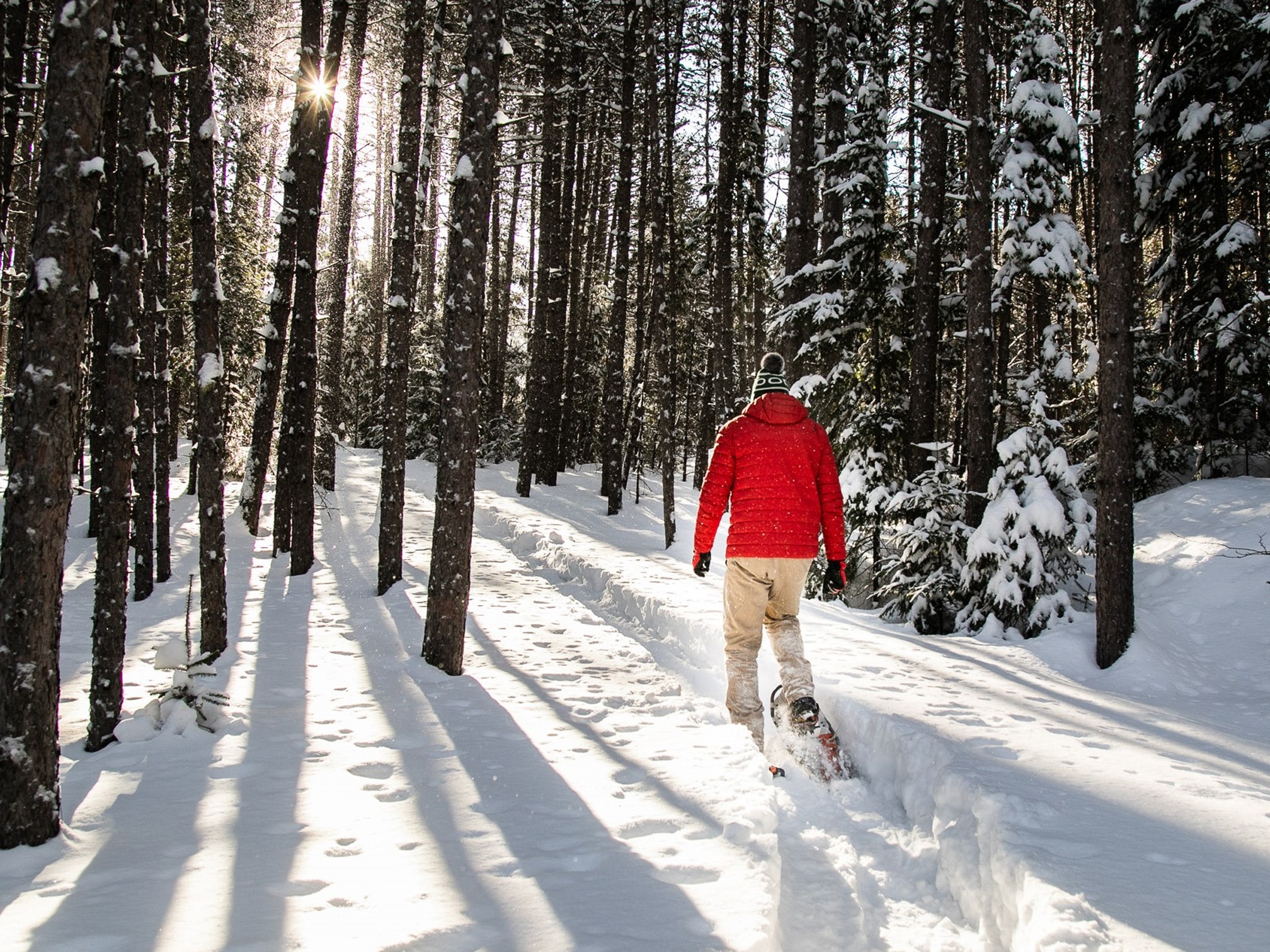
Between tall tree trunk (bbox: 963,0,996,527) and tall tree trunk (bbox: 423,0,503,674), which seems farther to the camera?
tall tree trunk (bbox: 963,0,996,527)

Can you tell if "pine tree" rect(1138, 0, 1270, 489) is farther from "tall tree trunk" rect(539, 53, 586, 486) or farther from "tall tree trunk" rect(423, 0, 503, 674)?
"tall tree trunk" rect(539, 53, 586, 486)

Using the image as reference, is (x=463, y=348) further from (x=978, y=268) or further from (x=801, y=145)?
(x=801, y=145)

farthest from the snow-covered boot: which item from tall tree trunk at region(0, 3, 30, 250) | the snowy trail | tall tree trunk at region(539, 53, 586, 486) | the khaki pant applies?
tall tree trunk at region(539, 53, 586, 486)

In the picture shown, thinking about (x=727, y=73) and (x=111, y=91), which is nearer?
(x=111, y=91)

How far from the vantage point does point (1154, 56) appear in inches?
526

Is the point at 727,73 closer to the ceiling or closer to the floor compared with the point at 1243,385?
closer to the ceiling

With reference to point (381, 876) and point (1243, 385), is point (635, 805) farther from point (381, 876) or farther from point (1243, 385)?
point (1243, 385)

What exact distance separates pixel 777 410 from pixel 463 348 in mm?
3018

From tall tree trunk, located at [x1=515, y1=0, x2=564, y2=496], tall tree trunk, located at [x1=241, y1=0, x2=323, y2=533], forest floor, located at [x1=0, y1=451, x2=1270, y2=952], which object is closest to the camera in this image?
forest floor, located at [x1=0, y1=451, x2=1270, y2=952]

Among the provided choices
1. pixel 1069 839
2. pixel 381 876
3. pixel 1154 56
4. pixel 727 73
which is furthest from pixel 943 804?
pixel 727 73

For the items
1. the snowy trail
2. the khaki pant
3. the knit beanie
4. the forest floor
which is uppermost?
the knit beanie

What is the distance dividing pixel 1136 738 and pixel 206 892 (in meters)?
5.71

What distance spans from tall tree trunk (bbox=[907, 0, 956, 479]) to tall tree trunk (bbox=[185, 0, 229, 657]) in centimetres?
939

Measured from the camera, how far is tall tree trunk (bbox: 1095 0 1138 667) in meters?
7.25
